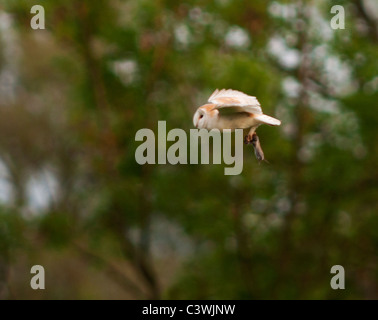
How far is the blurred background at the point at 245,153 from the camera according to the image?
2.33 metres

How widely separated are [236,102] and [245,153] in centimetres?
158

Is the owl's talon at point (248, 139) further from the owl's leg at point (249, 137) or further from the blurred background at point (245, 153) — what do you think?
the blurred background at point (245, 153)

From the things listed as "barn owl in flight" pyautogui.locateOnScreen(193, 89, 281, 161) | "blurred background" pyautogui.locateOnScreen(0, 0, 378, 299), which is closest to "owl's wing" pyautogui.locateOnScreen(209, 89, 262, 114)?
"barn owl in flight" pyautogui.locateOnScreen(193, 89, 281, 161)

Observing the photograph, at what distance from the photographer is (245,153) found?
7.01 feet

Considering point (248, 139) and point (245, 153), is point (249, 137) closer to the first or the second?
point (248, 139)

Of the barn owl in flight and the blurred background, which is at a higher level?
the blurred background

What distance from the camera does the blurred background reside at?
2.33 m

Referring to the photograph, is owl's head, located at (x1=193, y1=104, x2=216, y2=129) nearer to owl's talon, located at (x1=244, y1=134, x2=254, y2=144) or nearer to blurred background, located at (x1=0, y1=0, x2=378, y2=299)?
owl's talon, located at (x1=244, y1=134, x2=254, y2=144)

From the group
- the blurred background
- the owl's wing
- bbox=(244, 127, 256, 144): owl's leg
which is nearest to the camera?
the owl's wing

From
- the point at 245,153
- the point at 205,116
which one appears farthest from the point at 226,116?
the point at 245,153

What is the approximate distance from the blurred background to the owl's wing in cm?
146

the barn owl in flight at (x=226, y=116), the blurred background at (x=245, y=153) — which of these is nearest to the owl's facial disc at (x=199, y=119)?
the barn owl in flight at (x=226, y=116)
